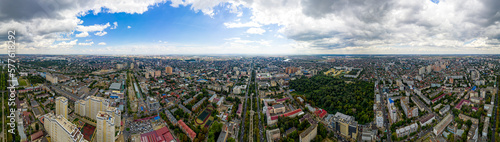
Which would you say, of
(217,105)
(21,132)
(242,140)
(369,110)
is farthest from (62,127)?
(369,110)

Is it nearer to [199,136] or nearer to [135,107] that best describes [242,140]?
[199,136]

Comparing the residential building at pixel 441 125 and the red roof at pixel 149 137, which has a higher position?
the residential building at pixel 441 125

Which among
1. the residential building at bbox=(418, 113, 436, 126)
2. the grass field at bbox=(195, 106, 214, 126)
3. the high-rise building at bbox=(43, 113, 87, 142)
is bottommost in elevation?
the grass field at bbox=(195, 106, 214, 126)

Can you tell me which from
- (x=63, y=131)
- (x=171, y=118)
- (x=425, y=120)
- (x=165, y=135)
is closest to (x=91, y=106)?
(x=63, y=131)

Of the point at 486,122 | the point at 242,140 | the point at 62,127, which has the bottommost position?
the point at 242,140

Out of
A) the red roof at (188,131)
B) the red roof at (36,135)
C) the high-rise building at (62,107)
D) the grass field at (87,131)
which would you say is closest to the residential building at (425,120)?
the red roof at (188,131)

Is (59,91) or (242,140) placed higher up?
(59,91)

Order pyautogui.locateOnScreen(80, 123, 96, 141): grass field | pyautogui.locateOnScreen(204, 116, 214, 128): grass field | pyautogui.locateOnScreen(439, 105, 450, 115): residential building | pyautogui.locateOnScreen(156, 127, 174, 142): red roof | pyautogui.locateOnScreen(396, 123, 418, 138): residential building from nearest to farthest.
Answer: pyautogui.locateOnScreen(156, 127, 174, 142): red roof → pyautogui.locateOnScreen(80, 123, 96, 141): grass field → pyautogui.locateOnScreen(396, 123, 418, 138): residential building → pyautogui.locateOnScreen(204, 116, 214, 128): grass field → pyautogui.locateOnScreen(439, 105, 450, 115): residential building

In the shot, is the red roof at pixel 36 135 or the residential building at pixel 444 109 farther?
the residential building at pixel 444 109

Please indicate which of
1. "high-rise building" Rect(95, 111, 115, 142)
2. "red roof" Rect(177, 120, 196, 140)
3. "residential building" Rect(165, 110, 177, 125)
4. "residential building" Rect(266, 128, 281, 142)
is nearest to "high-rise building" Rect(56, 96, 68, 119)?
"high-rise building" Rect(95, 111, 115, 142)

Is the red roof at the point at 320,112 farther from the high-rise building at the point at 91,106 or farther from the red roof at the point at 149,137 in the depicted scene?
the high-rise building at the point at 91,106

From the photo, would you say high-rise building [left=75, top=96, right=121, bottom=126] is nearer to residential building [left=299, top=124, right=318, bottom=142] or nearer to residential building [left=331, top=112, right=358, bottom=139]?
residential building [left=299, top=124, right=318, bottom=142]
